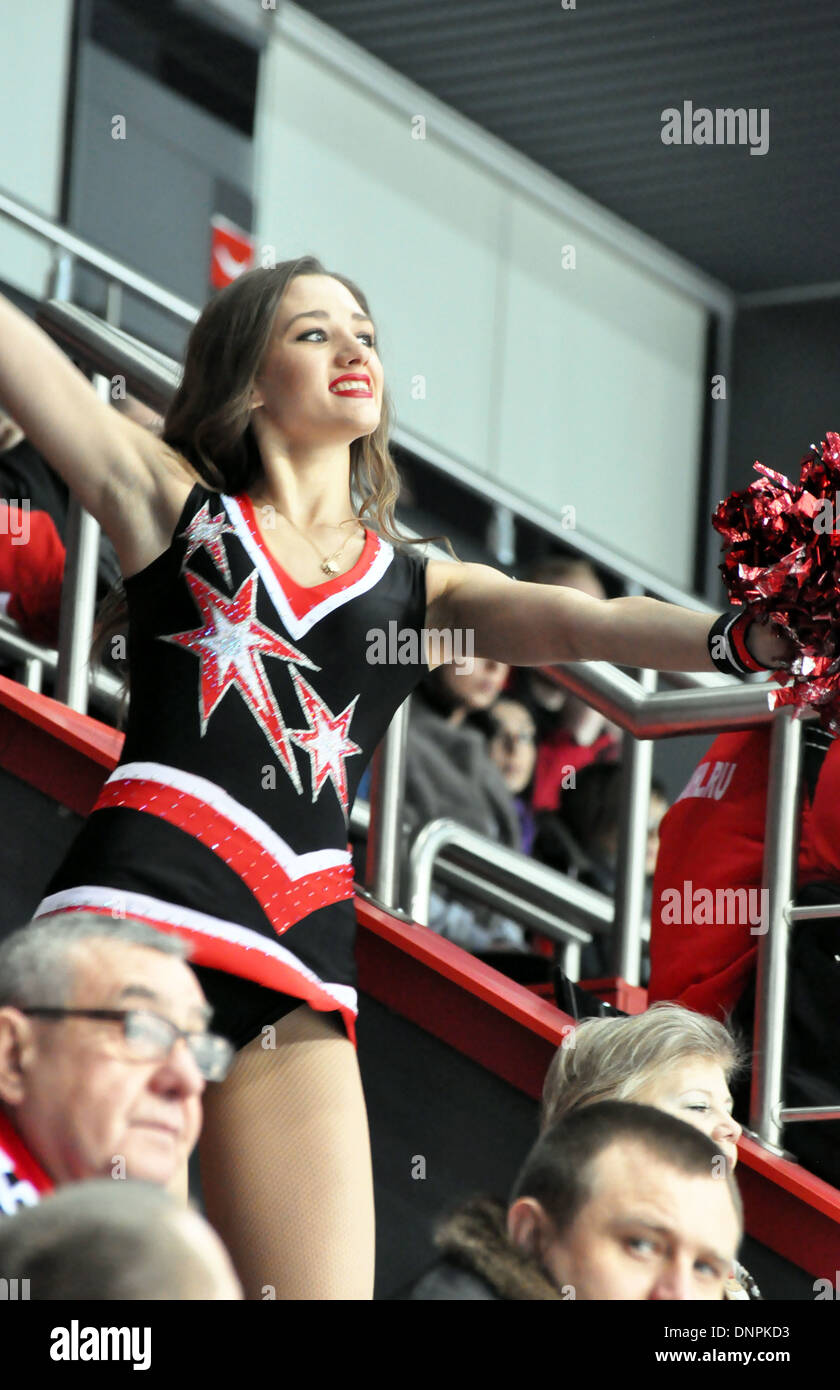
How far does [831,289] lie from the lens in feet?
37.3

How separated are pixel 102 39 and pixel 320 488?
237 inches

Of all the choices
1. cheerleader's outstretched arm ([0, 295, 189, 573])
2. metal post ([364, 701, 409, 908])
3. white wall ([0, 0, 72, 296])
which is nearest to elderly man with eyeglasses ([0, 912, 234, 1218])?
cheerleader's outstretched arm ([0, 295, 189, 573])

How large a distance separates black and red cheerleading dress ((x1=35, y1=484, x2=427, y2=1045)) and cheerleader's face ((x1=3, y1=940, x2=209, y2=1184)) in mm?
570

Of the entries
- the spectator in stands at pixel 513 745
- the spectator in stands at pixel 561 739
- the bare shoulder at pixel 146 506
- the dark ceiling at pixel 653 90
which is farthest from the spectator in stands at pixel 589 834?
the dark ceiling at pixel 653 90

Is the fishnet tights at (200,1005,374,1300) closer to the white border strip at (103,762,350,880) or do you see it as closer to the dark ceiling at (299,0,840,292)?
the white border strip at (103,762,350,880)

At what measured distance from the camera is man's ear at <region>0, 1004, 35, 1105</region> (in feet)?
5.94

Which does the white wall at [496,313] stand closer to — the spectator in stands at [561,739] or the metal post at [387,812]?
the spectator in stands at [561,739]

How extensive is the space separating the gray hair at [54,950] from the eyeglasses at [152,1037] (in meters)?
0.02

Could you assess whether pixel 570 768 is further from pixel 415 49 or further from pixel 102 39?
pixel 415 49

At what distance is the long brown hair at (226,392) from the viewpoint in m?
2.79

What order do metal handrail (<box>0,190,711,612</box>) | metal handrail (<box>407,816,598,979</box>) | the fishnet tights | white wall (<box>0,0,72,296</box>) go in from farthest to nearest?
white wall (<box>0,0,72,296</box>)
metal handrail (<box>407,816,598,979</box>)
metal handrail (<box>0,190,711,612</box>)
the fishnet tights

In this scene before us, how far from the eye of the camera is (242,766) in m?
2.55

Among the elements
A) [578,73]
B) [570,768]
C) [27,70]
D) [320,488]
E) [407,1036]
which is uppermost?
[578,73]

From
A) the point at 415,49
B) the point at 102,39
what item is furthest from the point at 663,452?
the point at 102,39
